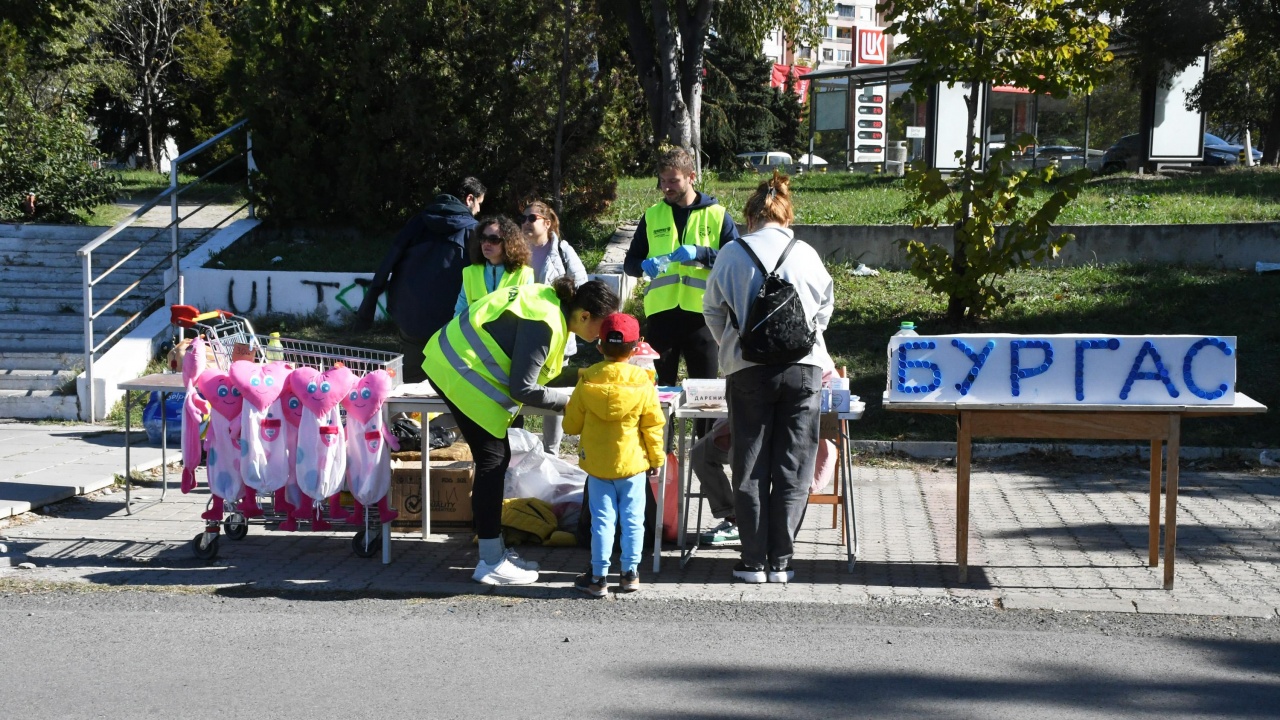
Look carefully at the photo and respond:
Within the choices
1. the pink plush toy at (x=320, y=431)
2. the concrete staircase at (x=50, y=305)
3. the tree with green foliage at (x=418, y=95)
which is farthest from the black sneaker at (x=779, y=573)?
the tree with green foliage at (x=418, y=95)

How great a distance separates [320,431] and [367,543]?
0.78m

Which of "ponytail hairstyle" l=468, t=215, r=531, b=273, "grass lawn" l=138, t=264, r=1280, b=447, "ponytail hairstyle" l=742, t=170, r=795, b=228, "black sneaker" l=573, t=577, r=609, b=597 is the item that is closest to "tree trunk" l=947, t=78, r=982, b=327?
"grass lawn" l=138, t=264, r=1280, b=447

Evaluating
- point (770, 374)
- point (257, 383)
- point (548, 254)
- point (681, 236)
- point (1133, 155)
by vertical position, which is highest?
point (1133, 155)

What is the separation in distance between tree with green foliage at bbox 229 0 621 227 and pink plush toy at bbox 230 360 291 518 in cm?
792

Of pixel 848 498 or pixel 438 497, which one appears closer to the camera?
pixel 848 498

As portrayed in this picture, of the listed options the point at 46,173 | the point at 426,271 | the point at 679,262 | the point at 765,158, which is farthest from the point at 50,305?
the point at 765,158

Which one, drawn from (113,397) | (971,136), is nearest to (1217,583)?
(971,136)

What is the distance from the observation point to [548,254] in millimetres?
7746

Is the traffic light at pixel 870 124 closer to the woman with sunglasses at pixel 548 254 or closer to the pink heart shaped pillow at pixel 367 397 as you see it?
the woman with sunglasses at pixel 548 254

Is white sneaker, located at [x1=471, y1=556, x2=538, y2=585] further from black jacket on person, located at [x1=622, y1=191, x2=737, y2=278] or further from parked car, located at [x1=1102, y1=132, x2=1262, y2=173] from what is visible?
parked car, located at [x1=1102, y1=132, x2=1262, y2=173]

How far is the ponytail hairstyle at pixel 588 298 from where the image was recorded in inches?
228

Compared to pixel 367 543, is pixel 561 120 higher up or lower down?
higher up

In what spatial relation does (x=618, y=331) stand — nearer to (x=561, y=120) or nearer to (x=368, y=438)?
(x=368, y=438)

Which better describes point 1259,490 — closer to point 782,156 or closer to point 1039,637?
point 1039,637
